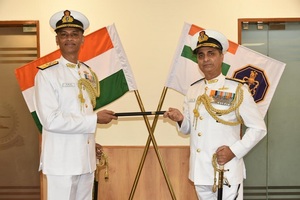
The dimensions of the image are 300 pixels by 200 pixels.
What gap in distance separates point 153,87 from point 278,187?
171 centimetres

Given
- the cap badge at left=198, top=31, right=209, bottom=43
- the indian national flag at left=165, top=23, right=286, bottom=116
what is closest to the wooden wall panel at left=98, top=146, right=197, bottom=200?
the indian national flag at left=165, top=23, right=286, bottom=116

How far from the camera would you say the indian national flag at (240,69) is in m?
3.11

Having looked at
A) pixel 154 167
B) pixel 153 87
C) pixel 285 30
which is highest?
pixel 285 30

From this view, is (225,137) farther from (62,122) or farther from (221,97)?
(62,122)

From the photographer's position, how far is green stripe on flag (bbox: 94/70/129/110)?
3275 millimetres

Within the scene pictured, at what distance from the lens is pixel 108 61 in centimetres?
330

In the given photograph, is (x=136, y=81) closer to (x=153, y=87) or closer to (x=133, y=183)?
(x=153, y=87)

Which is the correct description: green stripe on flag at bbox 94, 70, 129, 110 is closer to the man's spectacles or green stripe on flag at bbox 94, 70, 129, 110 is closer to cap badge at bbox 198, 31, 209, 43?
the man's spectacles

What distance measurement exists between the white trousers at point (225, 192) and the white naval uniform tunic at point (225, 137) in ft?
0.14

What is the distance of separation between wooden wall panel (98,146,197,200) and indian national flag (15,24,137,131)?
1.98 ft

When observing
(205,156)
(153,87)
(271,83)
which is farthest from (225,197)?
(153,87)

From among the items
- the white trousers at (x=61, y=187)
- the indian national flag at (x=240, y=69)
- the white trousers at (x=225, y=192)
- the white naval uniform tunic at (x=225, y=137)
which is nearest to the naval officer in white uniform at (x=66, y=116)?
the white trousers at (x=61, y=187)

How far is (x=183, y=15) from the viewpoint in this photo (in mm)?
3492

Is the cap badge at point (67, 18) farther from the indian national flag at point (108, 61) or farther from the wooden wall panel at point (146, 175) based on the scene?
the wooden wall panel at point (146, 175)
